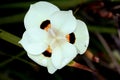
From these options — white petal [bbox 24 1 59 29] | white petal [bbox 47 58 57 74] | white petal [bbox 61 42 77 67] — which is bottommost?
white petal [bbox 47 58 57 74]

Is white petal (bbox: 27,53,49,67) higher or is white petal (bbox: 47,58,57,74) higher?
white petal (bbox: 27,53,49,67)

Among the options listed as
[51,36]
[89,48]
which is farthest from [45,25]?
[89,48]

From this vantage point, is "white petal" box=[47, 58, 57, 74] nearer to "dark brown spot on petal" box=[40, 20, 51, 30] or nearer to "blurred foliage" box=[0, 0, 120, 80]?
"dark brown spot on petal" box=[40, 20, 51, 30]

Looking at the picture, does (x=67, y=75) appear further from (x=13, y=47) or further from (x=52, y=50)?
(x=52, y=50)

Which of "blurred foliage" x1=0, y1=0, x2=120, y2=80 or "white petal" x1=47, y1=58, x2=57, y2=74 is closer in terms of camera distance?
"white petal" x1=47, y1=58, x2=57, y2=74

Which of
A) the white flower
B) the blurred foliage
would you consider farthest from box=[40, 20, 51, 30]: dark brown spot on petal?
the blurred foliage

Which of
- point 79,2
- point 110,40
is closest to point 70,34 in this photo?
point 79,2
